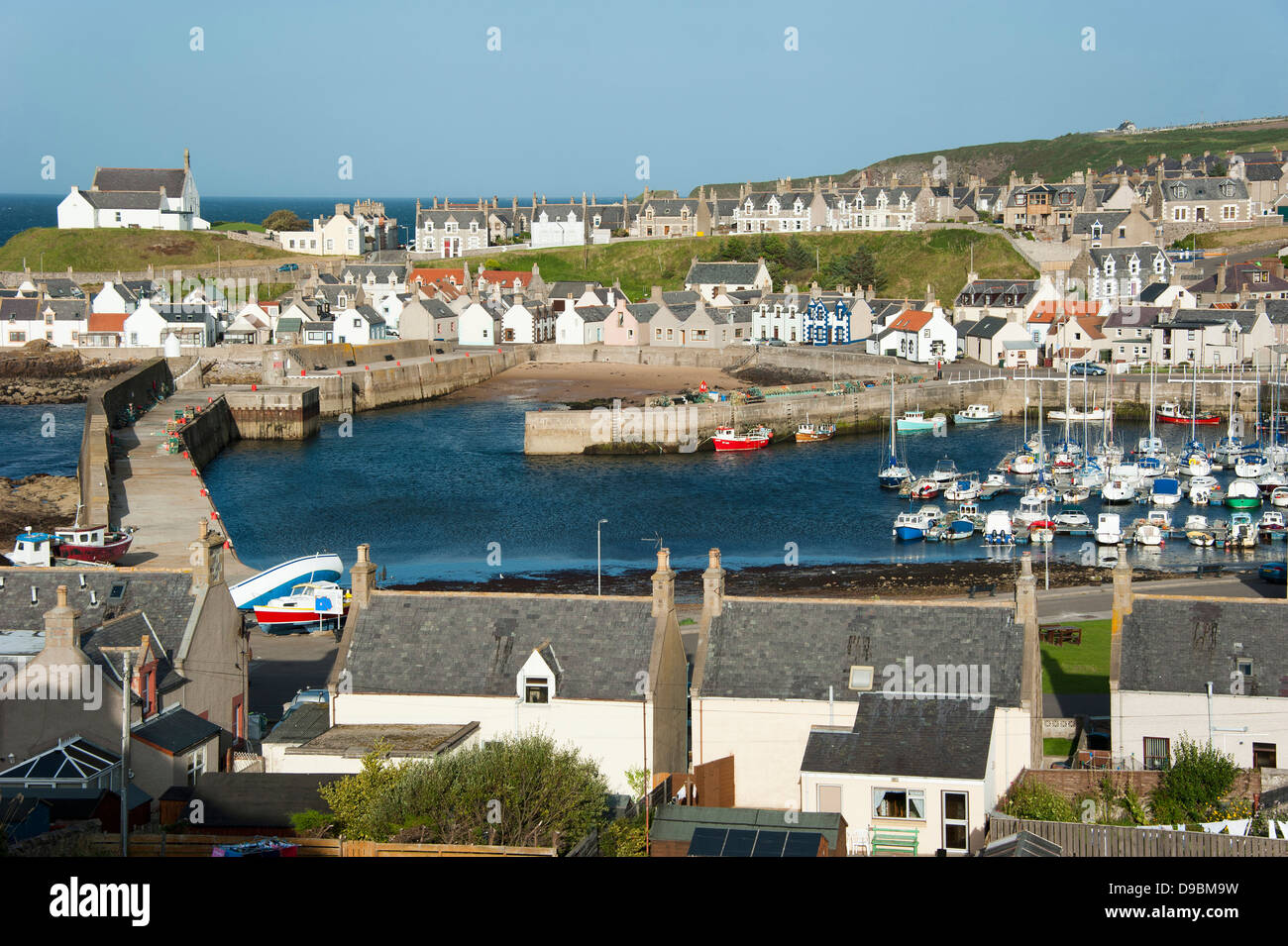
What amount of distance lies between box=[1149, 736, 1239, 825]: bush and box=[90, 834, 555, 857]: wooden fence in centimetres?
976

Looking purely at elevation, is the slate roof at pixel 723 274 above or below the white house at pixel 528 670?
above

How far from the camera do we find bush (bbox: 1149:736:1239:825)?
1852cm

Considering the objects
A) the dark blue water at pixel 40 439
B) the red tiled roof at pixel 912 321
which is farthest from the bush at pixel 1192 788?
the red tiled roof at pixel 912 321

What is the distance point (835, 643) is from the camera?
72.9 ft

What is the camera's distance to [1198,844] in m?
13.9

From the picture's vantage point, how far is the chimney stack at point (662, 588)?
21.8 metres

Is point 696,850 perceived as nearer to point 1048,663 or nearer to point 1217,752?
point 1217,752

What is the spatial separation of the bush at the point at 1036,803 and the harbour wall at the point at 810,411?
52.2 m

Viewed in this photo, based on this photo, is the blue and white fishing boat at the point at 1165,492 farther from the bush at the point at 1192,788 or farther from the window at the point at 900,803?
the window at the point at 900,803

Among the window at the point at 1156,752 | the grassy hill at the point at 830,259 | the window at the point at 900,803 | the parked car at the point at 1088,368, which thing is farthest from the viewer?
the grassy hill at the point at 830,259

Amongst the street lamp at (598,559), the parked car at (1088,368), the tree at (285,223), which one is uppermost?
the tree at (285,223)

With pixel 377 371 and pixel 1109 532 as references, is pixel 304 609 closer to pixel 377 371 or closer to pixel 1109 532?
pixel 1109 532


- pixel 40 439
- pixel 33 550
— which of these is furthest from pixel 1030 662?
pixel 40 439

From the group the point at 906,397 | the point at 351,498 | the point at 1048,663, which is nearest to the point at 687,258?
the point at 906,397
